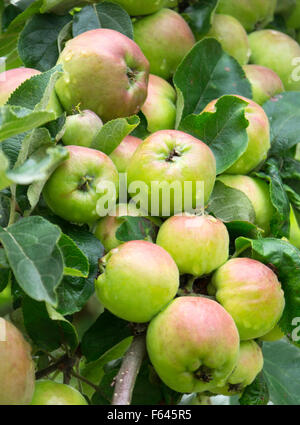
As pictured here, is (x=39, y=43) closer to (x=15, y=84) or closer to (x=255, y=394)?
(x=15, y=84)

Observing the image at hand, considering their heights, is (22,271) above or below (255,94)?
above

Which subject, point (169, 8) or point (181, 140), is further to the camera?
point (169, 8)

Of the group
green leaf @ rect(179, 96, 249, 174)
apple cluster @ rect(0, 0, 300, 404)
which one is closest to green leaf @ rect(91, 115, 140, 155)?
apple cluster @ rect(0, 0, 300, 404)

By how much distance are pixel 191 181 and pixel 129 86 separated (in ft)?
0.58

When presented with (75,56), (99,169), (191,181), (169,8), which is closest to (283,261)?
(191,181)

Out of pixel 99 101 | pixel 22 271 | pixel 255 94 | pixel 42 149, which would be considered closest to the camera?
pixel 22 271

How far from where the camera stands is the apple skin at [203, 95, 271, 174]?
2.90ft

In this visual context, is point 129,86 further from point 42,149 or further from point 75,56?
point 42,149

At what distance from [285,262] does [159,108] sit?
1.05 ft

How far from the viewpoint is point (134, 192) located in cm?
76

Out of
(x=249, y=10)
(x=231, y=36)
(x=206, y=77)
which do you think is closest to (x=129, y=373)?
(x=206, y=77)

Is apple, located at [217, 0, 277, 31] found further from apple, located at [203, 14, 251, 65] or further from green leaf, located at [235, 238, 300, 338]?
green leaf, located at [235, 238, 300, 338]

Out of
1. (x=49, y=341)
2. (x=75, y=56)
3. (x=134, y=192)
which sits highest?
(x=75, y=56)

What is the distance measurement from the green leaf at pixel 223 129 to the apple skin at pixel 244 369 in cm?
25
